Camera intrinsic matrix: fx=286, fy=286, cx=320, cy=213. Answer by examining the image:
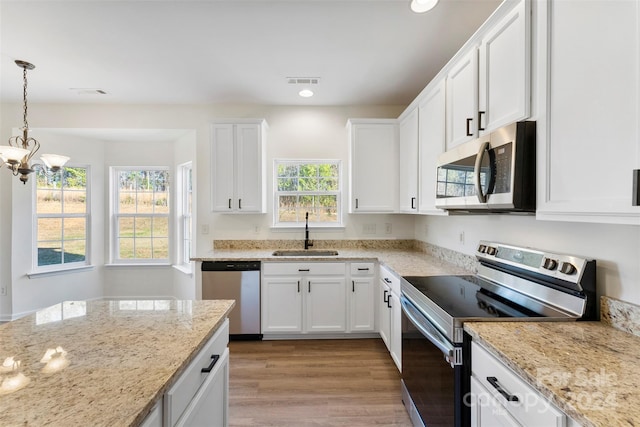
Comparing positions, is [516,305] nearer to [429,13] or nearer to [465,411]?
[465,411]

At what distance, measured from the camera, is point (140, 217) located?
4230 millimetres

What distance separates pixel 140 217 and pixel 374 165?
3.46 m

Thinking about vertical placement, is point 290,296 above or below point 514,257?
below

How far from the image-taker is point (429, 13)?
78.2 inches

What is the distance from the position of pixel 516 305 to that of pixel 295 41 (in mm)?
2340

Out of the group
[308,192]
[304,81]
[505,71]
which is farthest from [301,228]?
[505,71]

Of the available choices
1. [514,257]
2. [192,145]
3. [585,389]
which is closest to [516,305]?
[514,257]

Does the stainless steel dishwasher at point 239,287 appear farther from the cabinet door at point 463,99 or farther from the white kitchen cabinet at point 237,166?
the cabinet door at point 463,99

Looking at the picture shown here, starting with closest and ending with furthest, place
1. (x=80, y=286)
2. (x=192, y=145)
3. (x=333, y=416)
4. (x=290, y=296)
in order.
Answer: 1. (x=333, y=416)
2. (x=290, y=296)
3. (x=192, y=145)
4. (x=80, y=286)

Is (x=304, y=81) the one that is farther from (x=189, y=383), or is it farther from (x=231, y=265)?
(x=189, y=383)

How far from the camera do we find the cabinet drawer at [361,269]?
300 cm

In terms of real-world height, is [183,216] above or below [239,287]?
above

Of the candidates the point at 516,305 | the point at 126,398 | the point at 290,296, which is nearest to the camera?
the point at 126,398

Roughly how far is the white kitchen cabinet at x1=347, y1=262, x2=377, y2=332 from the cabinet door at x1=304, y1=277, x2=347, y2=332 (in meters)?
0.08
